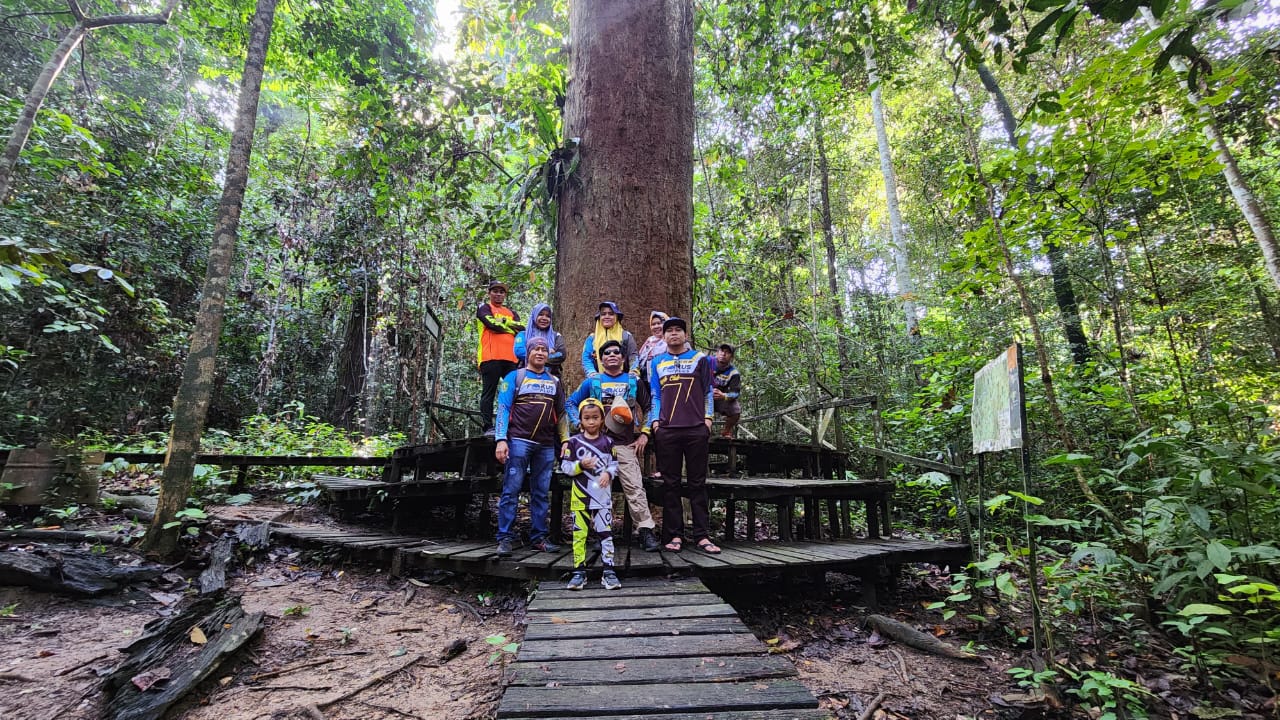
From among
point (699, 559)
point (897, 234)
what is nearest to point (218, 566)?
point (699, 559)

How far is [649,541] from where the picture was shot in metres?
4.39

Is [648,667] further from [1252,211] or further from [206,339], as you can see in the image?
[1252,211]

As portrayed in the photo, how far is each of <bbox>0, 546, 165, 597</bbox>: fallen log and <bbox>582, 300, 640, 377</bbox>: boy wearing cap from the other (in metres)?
4.26

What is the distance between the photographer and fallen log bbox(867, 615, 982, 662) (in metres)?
3.56

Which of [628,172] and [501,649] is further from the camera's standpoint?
[628,172]

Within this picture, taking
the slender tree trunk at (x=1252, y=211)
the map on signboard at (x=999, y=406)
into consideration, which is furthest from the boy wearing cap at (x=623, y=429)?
the slender tree trunk at (x=1252, y=211)

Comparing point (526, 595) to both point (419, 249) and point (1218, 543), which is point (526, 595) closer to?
point (1218, 543)

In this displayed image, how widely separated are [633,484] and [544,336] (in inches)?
75.8

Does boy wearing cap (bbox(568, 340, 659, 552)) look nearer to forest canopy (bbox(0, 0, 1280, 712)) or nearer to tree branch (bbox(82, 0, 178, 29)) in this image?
forest canopy (bbox(0, 0, 1280, 712))

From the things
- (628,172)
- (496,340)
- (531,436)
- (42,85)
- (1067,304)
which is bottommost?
(531,436)

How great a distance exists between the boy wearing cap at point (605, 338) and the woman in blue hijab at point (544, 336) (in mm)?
285

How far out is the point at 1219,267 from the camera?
7.92 meters

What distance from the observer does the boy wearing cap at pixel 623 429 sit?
4480 mm

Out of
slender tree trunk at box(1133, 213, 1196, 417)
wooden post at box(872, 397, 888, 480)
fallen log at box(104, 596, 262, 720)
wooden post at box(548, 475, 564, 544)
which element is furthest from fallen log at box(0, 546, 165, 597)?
slender tree trunk at box(1133, 213, 1196, 417)
